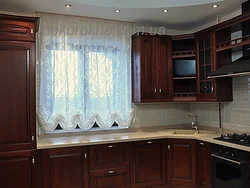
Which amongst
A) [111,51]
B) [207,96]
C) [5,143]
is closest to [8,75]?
[5,143]

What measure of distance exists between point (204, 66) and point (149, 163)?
1.68 meters

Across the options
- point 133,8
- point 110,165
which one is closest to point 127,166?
point 110,165

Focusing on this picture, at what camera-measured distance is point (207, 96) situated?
3.68 metres

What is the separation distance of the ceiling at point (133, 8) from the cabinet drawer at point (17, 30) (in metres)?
0.41

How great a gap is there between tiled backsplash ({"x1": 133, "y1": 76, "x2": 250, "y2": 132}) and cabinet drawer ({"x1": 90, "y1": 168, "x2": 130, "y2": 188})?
0.96m

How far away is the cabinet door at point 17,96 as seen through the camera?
109 inches

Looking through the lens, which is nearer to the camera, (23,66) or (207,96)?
(23,66)

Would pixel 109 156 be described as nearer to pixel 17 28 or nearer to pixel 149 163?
pixel 149 163

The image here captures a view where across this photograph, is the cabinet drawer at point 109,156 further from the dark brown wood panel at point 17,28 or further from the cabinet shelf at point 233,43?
the cabinet shelf at point 233,43

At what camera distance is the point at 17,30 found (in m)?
2.83

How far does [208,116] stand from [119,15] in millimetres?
2198

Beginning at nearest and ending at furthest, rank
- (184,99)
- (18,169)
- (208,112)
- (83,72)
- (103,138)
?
(18,169) < (103,138) < (83,72) < (184,99) < (208,112)

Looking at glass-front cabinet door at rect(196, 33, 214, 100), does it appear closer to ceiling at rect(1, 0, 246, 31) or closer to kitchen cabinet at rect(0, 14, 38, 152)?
ceiling at rect(1, 0, 246, 31)

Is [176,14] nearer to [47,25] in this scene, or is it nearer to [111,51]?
[111,51]
